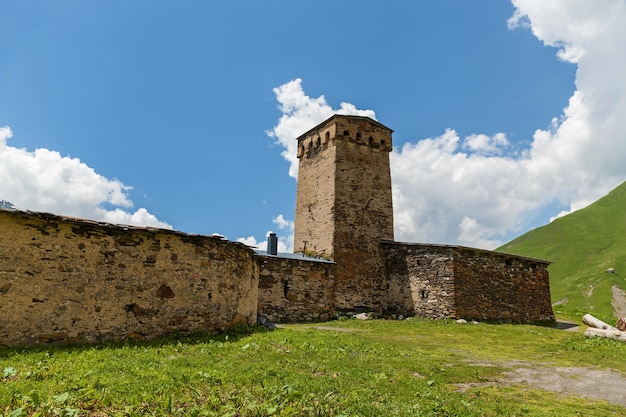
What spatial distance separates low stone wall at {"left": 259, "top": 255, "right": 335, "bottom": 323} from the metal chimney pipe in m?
1.03

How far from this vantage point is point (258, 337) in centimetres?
1034

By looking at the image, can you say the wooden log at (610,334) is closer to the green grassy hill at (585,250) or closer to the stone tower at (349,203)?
the stone tower at (349,203)

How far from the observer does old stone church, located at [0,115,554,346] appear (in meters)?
8.06

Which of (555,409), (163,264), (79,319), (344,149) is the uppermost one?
(344,149)

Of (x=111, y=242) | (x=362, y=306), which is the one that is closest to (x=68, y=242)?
(x=111, y=242)

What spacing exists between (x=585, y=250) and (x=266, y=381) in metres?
97.7

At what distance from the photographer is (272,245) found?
20.1m

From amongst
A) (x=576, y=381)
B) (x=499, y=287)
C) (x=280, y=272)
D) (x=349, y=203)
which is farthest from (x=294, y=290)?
(x=576, y=381)

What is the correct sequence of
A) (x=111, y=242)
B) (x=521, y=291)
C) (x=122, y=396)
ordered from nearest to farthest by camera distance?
(x=122, y=396), (x=111, y=242), (x=521, y=291)

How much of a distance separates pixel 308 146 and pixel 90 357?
66.7 feet

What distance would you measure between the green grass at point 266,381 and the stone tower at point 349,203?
11720mm

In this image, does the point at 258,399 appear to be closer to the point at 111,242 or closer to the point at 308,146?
the point at 111,242

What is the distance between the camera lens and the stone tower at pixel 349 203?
22.0 metres

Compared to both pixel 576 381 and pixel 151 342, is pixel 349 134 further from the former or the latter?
pixel 576 381
